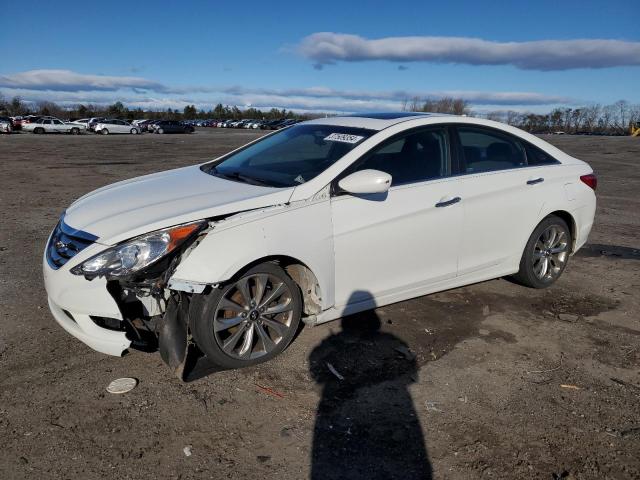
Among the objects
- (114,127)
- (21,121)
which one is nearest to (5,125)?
(21,121)

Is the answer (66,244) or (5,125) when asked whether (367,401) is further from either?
(5,125)

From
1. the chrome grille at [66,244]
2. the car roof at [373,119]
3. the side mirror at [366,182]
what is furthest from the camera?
the car roof at [373,119]

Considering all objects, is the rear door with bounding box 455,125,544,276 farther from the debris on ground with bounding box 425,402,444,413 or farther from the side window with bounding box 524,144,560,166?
the debris on ground with bounding box 425,402,444,413

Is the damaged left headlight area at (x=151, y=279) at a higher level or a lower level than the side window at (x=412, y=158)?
lower

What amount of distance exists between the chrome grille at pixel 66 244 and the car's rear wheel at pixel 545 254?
3.87 meters

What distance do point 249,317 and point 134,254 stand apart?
2.85ft

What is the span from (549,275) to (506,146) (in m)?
1.41

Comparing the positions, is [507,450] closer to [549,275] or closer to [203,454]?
[203,454]

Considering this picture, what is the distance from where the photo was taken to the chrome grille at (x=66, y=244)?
138 inches

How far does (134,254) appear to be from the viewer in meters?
3.35

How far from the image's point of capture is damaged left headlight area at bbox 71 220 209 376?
3338 millimetres

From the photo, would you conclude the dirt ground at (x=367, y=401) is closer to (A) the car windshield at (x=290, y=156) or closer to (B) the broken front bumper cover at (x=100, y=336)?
(B) the broken front bumper cover at (x=100, y=336)

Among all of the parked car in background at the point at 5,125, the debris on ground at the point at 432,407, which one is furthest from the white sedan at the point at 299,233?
the parked car in background at the point at 5,125

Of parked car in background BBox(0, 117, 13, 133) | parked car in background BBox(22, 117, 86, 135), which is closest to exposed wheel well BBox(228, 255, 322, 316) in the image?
parked car in background BBox(0, 117, 13, 133)
